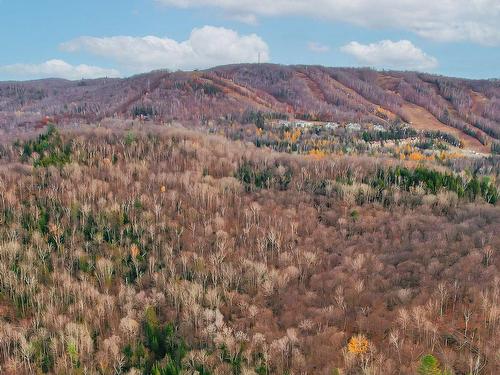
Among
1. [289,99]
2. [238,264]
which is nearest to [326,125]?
[289,99]

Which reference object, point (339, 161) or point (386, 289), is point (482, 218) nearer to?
point (386, 289)

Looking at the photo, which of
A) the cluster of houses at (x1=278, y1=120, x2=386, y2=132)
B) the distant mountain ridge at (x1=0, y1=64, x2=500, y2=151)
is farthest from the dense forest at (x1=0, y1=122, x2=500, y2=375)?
the distant mountain ridge at (x1=0, y1=64, x2=500, y2=151)

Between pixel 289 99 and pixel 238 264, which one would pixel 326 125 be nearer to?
Result: pixel 289 99

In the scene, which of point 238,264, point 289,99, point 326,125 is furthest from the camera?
point 289,99

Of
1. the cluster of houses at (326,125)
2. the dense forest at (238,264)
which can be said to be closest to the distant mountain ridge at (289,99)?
the cluster of houses at (326,125)

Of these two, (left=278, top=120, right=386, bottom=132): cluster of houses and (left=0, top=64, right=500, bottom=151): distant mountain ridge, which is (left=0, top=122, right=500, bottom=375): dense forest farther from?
(left=0, top=64, right=500, bottom=151): distant mountain ridge

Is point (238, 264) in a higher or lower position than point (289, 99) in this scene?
lower

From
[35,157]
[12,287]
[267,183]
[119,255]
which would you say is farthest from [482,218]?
[35,157]
